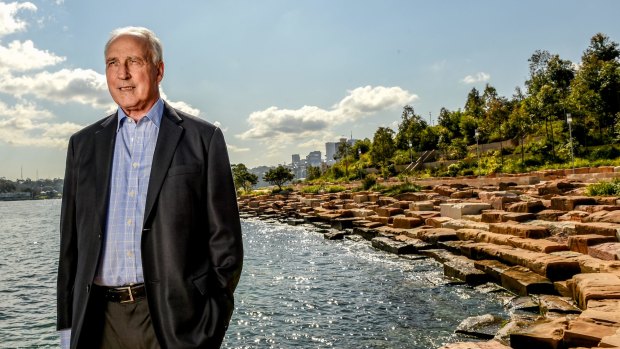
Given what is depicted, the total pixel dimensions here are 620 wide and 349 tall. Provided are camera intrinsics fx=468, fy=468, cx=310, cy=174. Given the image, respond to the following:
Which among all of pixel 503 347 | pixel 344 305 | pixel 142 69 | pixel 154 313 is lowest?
pixel 344 305

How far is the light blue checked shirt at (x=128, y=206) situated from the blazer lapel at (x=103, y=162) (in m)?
0.03

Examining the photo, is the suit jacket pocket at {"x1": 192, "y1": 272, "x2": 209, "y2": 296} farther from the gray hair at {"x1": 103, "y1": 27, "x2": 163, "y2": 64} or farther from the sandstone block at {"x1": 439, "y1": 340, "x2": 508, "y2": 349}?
the sandstone block at {"x1": 439, "y1": 340, "x2": 508, "y2": 349}

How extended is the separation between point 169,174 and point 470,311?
22.6ft

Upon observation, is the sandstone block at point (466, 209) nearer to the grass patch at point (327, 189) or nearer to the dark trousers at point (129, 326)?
the dark trousers at point (129, 326)

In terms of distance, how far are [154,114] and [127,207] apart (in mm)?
463

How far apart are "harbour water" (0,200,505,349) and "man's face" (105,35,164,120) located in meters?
→ 5.42

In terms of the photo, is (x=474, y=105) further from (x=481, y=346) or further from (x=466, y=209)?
(x=481, y=346)

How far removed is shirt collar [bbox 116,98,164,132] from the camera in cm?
222

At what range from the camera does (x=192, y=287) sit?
2.00 m

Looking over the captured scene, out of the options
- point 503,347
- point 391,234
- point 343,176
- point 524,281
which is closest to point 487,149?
point 343,176

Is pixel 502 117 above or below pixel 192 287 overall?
above

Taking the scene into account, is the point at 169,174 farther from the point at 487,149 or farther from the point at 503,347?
the point at 487,149

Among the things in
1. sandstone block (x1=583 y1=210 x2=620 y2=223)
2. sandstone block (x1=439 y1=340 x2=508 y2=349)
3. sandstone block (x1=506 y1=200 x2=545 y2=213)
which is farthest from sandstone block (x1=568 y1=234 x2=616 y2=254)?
sandstone block (x1=439 y1=340 x2=508 y2=349)

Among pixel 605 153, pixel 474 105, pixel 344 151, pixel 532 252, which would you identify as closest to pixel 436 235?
pixel 532 252
